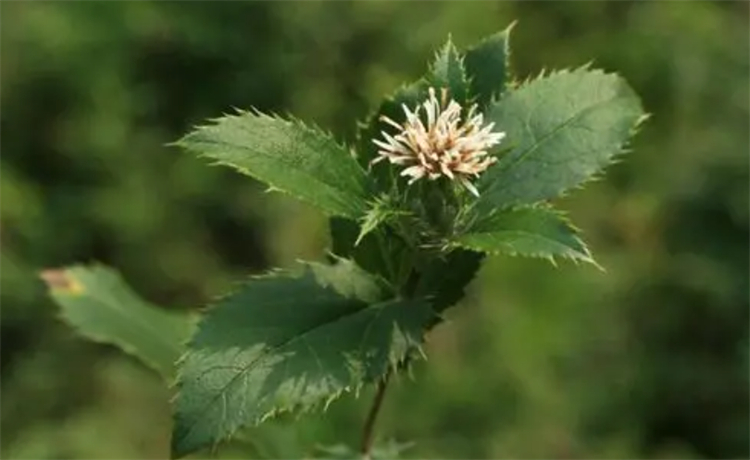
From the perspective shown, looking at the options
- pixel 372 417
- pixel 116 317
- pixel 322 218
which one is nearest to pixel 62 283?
pixel 116 317

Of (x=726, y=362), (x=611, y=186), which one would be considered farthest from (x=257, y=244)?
(x=726, y=362)

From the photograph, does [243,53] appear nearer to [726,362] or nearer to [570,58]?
[570,58]

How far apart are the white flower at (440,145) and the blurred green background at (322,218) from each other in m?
1.65

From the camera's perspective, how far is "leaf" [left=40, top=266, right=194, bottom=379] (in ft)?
5.62

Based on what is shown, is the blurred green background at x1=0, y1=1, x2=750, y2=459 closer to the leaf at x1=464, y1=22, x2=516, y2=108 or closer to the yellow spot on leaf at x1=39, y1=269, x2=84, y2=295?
the yellow spot on leaf at x1=39, y1=269, x2=84, y2=295

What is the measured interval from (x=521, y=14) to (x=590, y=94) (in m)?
2.28

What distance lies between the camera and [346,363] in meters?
1.24

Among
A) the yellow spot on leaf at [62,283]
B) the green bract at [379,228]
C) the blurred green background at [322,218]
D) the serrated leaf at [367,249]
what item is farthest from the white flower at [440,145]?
the blurred green background at [322,218]

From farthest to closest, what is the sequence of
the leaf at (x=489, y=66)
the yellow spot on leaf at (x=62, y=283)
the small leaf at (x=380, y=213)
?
the yellow spot on leaf at (x=62, y=283) < the leaf at (x=489, y=66) < the small leaf at (x=380, y=213)

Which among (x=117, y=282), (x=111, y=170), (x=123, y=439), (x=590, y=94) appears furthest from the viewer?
(x=111, y=170)

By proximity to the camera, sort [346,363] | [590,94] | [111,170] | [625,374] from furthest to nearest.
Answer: [111,170] < [625,374] < [590,94] < [346,363]

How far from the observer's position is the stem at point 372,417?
1290 mm

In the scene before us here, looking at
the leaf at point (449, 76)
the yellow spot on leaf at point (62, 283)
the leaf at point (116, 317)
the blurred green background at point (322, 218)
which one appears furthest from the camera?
the blurred green background at point (322, 218)

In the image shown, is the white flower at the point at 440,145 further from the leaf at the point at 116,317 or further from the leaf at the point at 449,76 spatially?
the leaf at the point at 116,317
